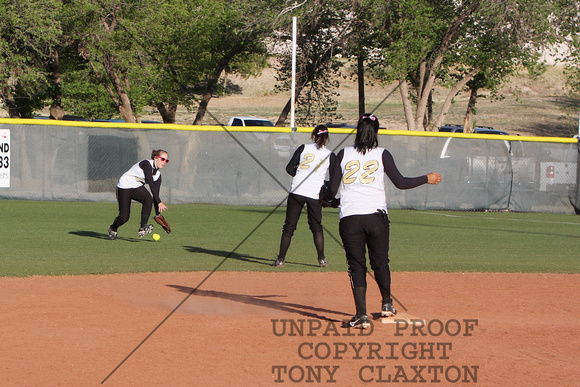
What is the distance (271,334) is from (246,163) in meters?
14.5

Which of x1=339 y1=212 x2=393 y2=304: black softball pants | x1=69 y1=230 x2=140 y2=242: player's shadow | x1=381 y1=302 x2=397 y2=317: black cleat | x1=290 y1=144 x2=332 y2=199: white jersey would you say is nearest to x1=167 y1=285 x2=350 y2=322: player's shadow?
x1=381 y1=302 x2=397 y2=317: black cleat

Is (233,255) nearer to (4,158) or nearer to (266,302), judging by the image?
(266,302)

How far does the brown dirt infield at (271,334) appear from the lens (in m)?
5.22

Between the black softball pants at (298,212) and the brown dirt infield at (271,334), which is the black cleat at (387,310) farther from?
the black softball pants at (298,212)

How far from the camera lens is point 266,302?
26.3 feet

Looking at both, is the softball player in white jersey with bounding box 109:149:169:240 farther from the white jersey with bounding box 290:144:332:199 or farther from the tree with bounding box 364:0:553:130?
the tree with bounding box 364:0:553:130

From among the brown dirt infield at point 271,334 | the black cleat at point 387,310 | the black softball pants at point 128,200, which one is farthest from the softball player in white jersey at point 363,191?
the black softball pants at point 128,200

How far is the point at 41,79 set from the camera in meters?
30.3

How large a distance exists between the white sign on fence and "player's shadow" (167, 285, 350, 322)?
1287cm

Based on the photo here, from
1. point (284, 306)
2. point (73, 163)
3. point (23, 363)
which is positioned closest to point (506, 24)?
point (73, 163)

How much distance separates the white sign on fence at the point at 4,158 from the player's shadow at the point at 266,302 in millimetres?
12871

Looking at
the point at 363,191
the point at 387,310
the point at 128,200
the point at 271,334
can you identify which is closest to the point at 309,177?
the point at 387,310

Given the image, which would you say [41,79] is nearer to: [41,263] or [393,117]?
[41,263]

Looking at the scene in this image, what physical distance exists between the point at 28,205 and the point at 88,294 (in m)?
11.8
